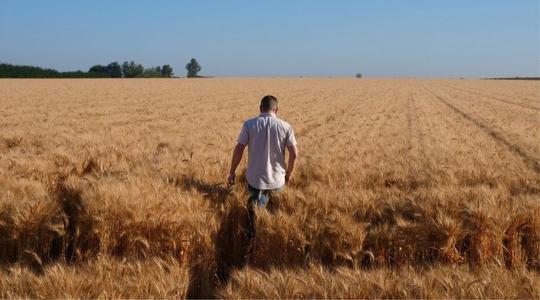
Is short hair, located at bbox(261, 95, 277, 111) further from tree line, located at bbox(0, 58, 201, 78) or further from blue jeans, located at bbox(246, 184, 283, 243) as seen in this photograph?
tree line, located at bbox(0, 58, 201, 78)

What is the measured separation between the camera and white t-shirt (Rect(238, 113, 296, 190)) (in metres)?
4.93

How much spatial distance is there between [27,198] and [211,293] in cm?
209

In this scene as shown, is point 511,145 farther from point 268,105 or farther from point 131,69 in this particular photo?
point 131,69

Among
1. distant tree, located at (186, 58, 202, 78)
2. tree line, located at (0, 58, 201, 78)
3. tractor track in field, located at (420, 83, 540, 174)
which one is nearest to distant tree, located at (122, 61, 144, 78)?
tree line, located at (0, 58, 201, 78)

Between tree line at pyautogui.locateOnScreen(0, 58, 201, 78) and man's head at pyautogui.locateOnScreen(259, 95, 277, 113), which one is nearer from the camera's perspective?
man's head at pyautogui.locateOnScreen(259, 95, 277, 113)

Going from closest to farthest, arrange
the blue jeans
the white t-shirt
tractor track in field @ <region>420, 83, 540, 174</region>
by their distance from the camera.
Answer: the blue jeans, the white t-shirt, tractor track in field @ <region>420, 83, 540, 174</region>

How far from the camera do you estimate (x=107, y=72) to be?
416ft

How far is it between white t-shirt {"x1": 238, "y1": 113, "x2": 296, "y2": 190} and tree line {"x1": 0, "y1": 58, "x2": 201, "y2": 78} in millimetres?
101983

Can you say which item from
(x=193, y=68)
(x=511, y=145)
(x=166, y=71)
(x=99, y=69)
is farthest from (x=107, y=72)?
(x=511, y=145)

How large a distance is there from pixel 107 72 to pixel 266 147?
434 feet

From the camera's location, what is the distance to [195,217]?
170 inches

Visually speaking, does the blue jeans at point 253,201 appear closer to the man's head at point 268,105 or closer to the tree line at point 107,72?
the man's head at point 268,105

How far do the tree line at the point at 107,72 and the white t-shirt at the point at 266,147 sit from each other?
10198 cm

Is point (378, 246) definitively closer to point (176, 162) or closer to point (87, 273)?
point (87, 273)
